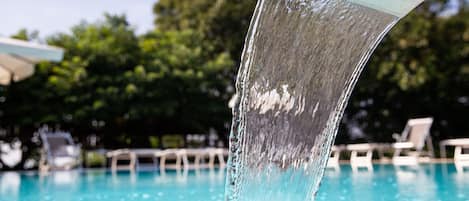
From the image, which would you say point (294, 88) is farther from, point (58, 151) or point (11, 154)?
point (11, 154)

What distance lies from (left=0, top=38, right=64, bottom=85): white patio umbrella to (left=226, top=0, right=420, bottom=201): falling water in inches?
191

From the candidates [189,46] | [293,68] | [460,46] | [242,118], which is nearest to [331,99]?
[293,68]

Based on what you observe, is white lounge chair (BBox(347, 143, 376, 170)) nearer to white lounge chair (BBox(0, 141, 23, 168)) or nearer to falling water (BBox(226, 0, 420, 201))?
falling water (BBox(226, 0, 420, 201))

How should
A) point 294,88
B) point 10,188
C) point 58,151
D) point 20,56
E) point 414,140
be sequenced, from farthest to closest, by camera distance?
point 58,151 → point 414,140 → point 20,56 → point 10,188 → point 294,88

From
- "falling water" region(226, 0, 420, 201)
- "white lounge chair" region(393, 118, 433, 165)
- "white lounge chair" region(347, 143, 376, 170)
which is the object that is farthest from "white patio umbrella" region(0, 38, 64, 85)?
"white lounge chair" region(393, 118, 433, 165)

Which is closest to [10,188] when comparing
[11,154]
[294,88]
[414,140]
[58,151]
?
[58,151]

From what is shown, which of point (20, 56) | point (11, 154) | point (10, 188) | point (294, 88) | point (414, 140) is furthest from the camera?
point (11, 154)

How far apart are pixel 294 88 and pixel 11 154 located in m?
10.9

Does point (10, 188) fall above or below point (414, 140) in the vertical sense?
below

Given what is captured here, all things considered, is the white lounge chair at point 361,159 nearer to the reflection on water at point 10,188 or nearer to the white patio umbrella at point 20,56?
the white patio umbrella at point 20,56

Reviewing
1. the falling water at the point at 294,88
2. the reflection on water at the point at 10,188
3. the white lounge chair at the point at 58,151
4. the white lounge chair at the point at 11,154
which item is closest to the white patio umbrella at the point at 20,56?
the reflection on water at the point at 10,188

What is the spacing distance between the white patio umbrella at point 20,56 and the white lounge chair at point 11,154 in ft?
14.1

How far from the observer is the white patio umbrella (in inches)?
263

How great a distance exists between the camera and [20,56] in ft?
25.3
